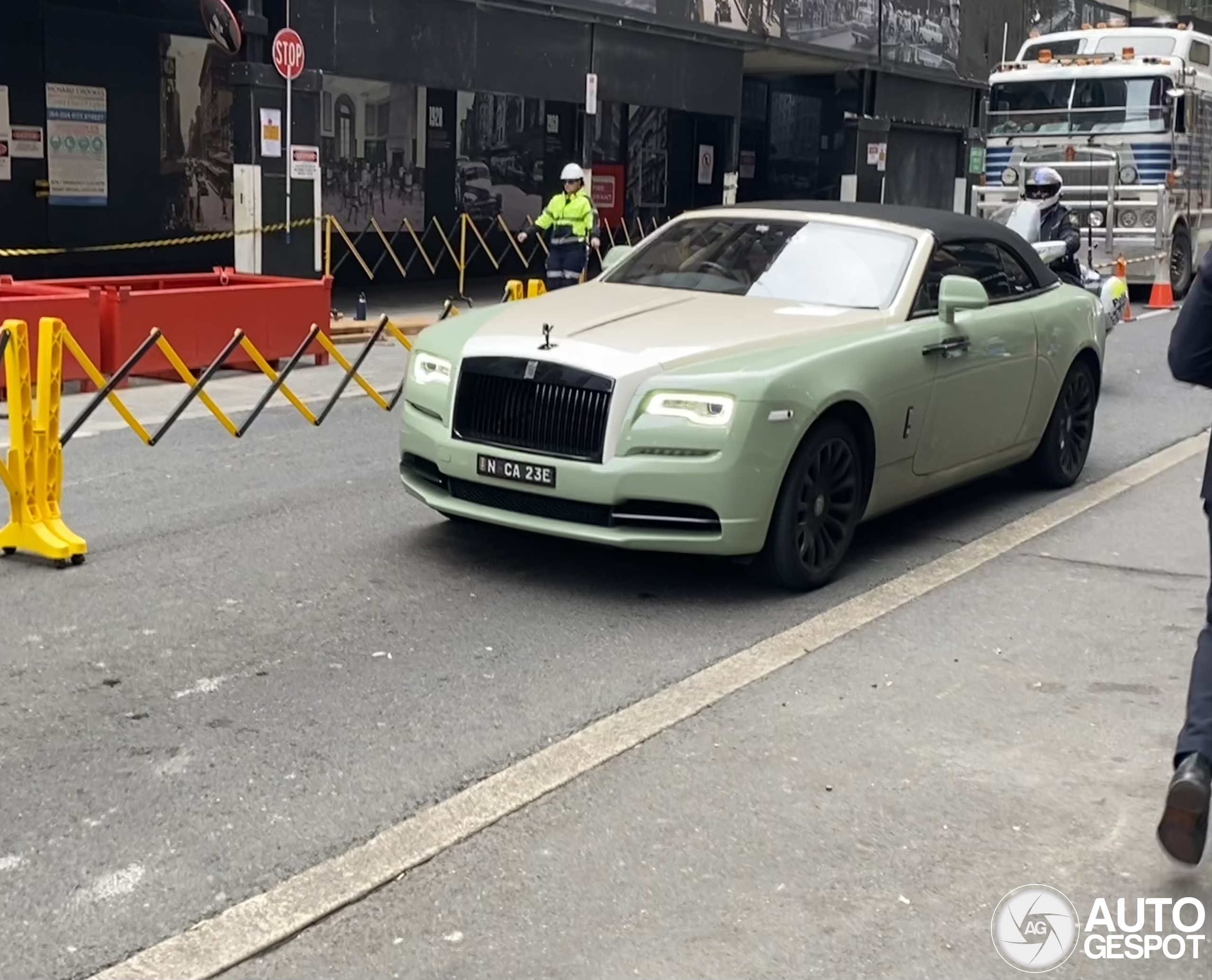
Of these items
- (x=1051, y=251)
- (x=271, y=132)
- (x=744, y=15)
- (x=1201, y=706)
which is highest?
(x=744, y=15)

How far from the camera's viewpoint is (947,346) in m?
7.57

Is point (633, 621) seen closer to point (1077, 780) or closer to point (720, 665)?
point (720, 665)

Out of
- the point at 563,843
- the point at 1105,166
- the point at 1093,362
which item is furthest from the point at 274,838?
the point at 1105,166

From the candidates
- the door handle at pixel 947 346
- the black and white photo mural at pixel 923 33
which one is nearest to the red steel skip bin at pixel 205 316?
the door handle at pixel 947 346

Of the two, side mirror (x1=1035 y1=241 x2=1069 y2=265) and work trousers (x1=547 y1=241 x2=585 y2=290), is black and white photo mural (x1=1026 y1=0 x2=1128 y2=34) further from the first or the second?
side mirror (x1=1035 y1=241 x2=1069 y2=265)

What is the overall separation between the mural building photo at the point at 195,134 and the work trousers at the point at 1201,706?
62.9 ft

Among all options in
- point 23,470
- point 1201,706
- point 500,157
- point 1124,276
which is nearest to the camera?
point 1201,706

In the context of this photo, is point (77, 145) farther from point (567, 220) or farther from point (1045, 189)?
point (1045, 189)

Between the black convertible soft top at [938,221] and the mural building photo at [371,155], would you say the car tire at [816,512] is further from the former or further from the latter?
the mural building photo at [371,155]

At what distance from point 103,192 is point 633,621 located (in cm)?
1611

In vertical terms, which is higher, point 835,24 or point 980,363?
point 835,24

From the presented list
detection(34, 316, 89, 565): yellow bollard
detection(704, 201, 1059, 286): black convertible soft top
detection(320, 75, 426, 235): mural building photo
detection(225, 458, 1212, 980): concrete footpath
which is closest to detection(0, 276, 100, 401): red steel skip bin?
detection(34, 316, 89, 565): yellow bollard

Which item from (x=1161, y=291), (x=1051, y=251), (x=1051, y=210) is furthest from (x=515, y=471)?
(x=1161, y=291)

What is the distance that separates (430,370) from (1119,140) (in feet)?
59.7
